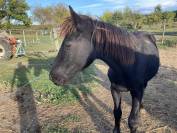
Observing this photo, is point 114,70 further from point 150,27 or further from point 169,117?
point 150,27

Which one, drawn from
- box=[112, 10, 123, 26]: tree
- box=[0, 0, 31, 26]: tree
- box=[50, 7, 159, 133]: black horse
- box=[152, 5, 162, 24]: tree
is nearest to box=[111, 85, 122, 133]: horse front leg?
box=[50, 7, 159, 133]: black horse

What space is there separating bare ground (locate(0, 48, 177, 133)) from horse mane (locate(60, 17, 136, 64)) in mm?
1521

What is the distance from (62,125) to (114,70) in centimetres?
159

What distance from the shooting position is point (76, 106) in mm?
5648

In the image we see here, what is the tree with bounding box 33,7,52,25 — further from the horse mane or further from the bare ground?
the horse mane

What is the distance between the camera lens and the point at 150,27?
122ft

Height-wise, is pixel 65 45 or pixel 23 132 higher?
pixel 65 45

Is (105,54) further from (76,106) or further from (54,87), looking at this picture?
(54,87)

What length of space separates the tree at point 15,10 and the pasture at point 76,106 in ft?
99.1

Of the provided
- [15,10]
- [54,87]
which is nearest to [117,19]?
[15,10]

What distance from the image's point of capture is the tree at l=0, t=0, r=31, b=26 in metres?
36.5

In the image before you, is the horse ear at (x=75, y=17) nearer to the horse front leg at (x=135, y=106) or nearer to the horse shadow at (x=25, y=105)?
the horse front leg at (x=135, y=106)

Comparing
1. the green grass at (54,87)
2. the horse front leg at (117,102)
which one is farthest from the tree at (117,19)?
the horse front leg at (117,102)

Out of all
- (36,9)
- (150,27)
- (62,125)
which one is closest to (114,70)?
(62,125)
